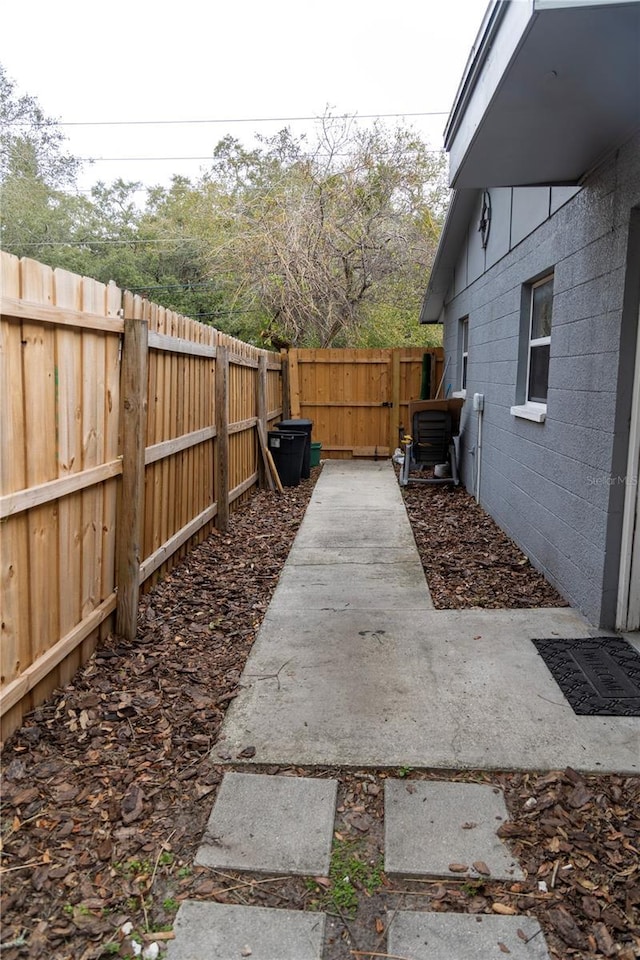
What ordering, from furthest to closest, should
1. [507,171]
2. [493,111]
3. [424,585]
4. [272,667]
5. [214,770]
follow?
[424,585]
[507,171]
[272,667]
[493,111]
[214,770]

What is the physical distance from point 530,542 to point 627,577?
1.69 m

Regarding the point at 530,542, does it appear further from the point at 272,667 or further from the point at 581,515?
the point at 272,667

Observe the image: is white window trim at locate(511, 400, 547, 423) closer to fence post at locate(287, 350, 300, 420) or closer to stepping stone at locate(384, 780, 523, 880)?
stepping stone at locate(384, 780, 523, 880)

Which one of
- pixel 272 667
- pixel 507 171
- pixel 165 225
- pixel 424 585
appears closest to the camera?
pixel 272 667

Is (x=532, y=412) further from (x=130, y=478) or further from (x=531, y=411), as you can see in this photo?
(x=130, y=478)

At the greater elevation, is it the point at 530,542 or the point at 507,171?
the point at 507,171

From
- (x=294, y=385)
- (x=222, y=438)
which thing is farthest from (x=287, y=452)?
(x=294, y=385)

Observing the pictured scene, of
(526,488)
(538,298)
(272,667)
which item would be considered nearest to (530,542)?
(526,488)

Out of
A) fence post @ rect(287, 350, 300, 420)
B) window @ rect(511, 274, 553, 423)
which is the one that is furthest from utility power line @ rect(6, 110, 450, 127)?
window @ rect(511, 274, 553, 423)

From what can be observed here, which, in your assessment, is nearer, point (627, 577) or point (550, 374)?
point (627, 577)

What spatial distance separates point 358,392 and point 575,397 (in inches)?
330

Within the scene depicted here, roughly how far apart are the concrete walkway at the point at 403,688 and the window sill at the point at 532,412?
1563 mm

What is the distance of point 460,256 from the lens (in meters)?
10.1

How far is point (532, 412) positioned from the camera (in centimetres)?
552
